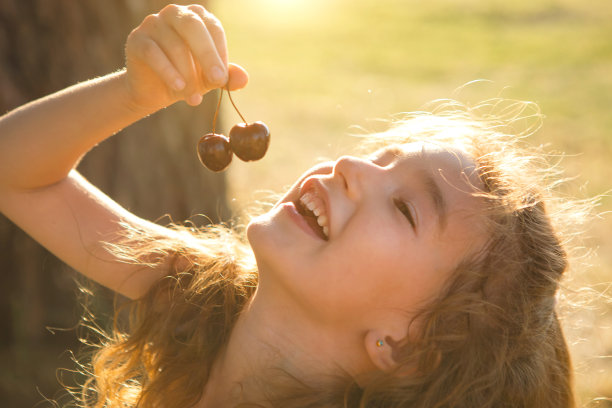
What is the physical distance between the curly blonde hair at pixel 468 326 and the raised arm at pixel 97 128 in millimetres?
121

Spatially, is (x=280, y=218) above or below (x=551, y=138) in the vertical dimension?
above

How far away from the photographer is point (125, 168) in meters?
3.32

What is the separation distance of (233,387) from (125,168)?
157 cm

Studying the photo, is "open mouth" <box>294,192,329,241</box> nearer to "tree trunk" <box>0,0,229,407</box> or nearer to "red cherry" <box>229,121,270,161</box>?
"red cherry" <box>229,121,270,161</box>

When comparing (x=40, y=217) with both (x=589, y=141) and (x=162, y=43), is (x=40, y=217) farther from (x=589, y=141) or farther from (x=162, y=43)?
(x=589, y=141)

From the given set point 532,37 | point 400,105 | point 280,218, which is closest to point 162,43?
point 280,218

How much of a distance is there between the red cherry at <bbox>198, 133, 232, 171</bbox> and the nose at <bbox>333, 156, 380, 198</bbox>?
36cm

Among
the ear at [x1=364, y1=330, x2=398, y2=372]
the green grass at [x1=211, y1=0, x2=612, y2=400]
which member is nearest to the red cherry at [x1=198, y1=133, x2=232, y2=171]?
the ear at [x1=364, y1=330, x2=398, y2=372]

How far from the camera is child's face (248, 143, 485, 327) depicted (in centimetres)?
192

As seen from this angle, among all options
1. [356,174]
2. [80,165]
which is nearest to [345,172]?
[356,174]

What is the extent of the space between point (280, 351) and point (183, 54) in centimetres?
93

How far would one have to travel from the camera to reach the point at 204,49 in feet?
6.13

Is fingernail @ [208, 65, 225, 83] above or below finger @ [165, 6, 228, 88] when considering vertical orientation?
below

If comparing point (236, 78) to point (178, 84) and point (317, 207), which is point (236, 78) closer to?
point (178, 84)
